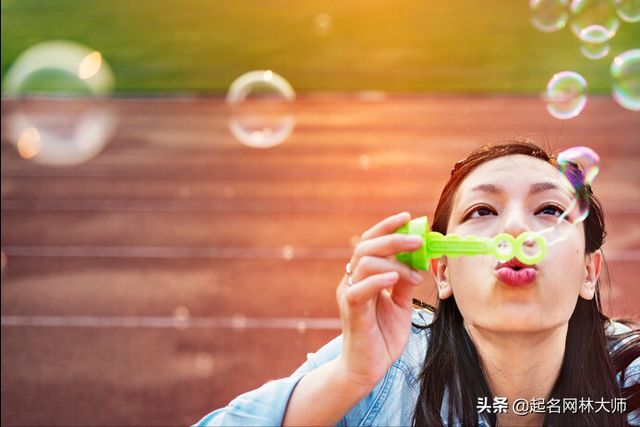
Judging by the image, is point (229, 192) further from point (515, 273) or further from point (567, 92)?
point (515, 273)

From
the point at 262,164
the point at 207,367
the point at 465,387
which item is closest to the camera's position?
the point at 465,387

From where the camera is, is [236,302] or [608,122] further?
[608,122]

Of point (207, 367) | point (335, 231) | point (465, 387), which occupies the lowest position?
point (465, 387)

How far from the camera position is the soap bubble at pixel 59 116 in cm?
759

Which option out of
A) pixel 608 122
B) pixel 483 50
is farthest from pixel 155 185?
pixel 483 50

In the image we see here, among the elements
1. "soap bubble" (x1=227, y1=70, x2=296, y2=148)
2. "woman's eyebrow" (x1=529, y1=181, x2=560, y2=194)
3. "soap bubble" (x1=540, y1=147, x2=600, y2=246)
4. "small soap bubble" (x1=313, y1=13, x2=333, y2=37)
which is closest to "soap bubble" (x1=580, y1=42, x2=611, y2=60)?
"soap bubble" (x1=540, y1=147, x2=600, y2=246)

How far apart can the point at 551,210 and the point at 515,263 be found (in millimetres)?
181

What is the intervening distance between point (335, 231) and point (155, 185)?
184cm

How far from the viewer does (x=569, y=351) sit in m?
1.64

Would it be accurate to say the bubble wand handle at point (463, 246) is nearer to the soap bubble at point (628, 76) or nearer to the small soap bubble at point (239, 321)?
the soap bubble at point (628, 76)

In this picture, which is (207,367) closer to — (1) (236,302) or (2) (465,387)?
(1) (236,302)

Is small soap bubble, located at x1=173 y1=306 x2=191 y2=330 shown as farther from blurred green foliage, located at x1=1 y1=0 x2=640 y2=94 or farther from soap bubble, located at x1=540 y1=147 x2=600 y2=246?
blurred green foliage, located at x1=1 y1=0 x2=640 y2=94

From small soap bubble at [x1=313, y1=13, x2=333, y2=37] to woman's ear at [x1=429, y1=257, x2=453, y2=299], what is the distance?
13510mm

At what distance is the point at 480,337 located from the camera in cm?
156
